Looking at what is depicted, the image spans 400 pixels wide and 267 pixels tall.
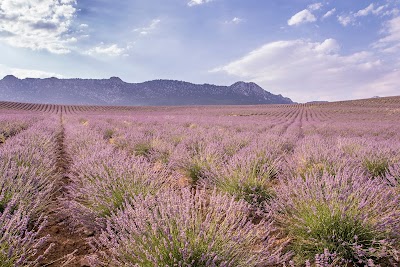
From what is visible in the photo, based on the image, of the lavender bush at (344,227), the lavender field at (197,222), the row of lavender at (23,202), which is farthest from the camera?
the lavender bush at (344,227)

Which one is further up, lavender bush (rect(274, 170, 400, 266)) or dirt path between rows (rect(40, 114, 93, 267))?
lavender bush (rect(274, 170, 400, 266))

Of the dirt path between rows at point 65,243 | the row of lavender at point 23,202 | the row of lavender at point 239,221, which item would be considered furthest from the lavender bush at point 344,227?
the row of lavender at point 23,202

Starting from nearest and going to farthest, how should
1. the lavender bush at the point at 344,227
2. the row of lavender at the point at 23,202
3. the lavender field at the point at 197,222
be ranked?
the row of lavender at the point at 23,202, the lavender field at the point at 197,222, the lavender bush at the point at 344,227

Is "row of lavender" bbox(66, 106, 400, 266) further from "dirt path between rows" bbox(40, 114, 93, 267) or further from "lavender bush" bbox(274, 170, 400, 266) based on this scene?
"dirt path between rows" bbox(40, 114, 93, 267)

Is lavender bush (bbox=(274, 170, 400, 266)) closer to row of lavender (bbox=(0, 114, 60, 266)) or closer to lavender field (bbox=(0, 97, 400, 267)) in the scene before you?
lavender field (bbox=(0, 97, 400, 267))

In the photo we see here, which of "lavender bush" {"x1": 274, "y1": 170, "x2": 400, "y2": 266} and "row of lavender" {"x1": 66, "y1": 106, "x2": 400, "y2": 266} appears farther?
"lavender bush" {"x1": 274, "y1": 170, "x2": 400, "y2": 266}

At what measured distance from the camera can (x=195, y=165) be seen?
A: 4672mm

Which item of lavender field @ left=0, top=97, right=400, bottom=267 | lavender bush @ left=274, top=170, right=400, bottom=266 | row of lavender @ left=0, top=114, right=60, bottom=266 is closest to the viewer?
row of lavender @ left=0, top=114, right=60, bottom=266

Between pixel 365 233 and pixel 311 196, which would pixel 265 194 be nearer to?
pixel 311 196

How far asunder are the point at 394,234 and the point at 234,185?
5.54ft

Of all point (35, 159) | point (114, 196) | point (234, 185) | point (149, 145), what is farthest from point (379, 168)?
point (35, 159)

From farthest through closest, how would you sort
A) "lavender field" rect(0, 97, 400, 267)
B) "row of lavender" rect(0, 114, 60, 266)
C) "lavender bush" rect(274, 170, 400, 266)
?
"lavender bush" rect(274, 170, 400, 266) → "lavender field" rect(0, 97, 400, 267) → "row of lavender" rect(0, 114, 60, 266)

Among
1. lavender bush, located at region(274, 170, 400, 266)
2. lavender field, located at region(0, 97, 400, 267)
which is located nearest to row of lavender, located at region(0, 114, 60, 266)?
lavender field, located at region(0, 97, 400, 267)

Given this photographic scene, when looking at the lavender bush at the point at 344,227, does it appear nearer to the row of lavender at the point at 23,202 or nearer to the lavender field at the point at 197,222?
the lavender field at the point at 197,222
